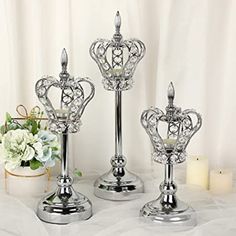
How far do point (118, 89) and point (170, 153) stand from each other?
22 cm

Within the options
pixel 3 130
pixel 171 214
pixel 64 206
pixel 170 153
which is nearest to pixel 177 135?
pixel 170 153

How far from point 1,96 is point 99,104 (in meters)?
0.23

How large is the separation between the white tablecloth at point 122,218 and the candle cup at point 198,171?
2 centimetres

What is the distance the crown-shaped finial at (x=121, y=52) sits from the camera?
149 centimetres

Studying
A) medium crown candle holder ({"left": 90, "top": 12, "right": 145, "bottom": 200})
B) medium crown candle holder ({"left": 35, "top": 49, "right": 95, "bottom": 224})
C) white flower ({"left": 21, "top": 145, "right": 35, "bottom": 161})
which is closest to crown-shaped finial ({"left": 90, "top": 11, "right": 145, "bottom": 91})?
medium crown candle holder ({"left": 90, "top": 12, "right": 145, "bottom": 200})

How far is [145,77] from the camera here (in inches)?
63.2

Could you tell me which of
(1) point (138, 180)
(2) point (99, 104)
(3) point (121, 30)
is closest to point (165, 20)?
(3) point (121, 30)

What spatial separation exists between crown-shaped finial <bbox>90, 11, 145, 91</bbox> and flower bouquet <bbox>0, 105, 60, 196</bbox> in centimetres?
17

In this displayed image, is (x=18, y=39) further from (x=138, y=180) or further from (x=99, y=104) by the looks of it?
(x=138, y=180)

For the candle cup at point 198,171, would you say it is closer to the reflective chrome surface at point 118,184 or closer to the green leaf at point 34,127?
the reflective chrome surface at point 118,184

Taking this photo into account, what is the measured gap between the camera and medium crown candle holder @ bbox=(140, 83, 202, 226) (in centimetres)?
135

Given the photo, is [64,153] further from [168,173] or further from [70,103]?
[168,173]

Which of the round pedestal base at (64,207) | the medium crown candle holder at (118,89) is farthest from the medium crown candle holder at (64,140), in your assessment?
the medium crown candle holder at (118,89)

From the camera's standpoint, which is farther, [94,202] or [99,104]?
[99,104]
